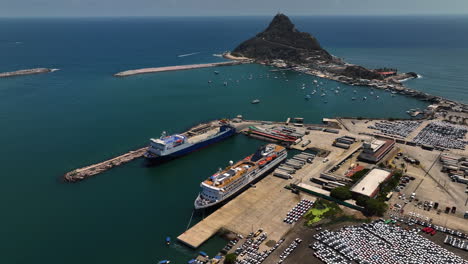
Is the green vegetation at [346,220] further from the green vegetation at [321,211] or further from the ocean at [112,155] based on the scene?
the ocean at [112,155]

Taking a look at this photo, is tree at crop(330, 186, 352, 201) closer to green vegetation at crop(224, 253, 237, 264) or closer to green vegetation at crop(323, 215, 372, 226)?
green vegetation at crop(323, 215, 372, 226)

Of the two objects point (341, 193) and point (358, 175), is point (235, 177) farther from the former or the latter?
point (358, 175)

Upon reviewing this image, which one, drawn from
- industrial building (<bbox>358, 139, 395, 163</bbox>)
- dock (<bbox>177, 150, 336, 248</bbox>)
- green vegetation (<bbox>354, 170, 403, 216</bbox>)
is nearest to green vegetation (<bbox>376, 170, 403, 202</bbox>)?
green vegetation (<bbox>354, 170, 403, 216</bbox>)

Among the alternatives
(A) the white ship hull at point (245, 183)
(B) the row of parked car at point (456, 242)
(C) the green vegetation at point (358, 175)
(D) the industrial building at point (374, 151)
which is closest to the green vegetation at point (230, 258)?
(A) the white ship hull at point (245, 183)

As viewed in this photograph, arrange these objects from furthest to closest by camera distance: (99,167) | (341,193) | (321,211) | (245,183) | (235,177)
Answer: (99,167) < (245,183) < (235,177) < (341,193) < (321,211)

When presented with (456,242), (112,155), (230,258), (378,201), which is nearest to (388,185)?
(378,201)

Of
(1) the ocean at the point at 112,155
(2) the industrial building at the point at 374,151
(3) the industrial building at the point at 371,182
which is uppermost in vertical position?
(2) the industrial building at the point at 374,151

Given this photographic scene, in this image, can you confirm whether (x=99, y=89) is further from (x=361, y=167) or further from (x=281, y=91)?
(x=361, y=167)
